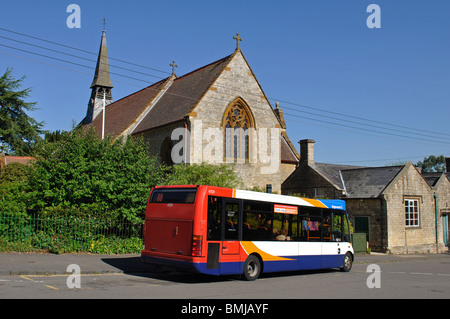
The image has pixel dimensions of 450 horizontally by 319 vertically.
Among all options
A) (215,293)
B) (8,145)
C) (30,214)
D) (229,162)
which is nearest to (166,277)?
(215,293)

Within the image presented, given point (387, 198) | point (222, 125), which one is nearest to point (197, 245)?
point (222, 125)

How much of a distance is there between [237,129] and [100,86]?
26.6 m

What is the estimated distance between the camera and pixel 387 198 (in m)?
25.7

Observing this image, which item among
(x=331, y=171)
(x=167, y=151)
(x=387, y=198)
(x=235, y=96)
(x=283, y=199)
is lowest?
(x=283, y=199)

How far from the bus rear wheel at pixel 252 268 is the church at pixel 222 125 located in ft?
38.9

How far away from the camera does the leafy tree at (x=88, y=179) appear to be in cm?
1623

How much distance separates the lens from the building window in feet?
90.0

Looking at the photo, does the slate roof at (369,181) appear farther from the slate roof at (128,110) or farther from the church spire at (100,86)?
the church spire at (100,86)

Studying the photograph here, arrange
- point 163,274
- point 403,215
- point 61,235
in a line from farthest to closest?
point 403,215 < point 61,235 < point 163,274

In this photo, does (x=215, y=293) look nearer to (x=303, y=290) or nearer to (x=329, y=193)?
(x=303, y=290)

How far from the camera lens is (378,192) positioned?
26203mm

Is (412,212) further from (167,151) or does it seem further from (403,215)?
(167,151)

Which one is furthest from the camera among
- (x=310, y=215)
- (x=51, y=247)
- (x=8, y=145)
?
(x=8, y=145)

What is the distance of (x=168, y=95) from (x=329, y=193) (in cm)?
1407
